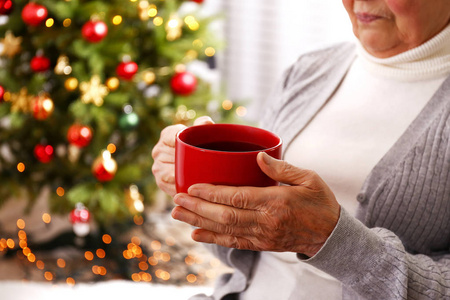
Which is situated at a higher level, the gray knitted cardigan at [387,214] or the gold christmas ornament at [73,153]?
the gray knitted cardigan at [387,214]

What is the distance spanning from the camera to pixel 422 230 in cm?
91

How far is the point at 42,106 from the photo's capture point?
1.72 meters

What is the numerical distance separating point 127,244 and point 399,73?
156 centimetres

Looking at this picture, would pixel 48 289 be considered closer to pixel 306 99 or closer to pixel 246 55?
pixel 306 99

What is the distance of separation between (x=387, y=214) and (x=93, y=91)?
1.12 metres

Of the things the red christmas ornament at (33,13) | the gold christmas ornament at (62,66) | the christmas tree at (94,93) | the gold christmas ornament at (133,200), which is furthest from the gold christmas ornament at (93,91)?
the gold christmas ornament at (133,200)

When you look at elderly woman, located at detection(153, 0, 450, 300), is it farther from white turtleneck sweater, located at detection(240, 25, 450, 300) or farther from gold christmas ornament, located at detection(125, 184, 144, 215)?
gold christmas ornament, located at detection(125, 184, 144, 215)

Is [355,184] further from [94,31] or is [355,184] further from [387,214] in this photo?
[94,31]

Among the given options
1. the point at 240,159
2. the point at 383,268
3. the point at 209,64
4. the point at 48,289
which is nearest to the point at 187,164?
the point at 240,159

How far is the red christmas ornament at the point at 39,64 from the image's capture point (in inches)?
67.4

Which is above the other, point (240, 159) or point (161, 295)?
point (240, 159)

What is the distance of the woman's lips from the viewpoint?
925mm

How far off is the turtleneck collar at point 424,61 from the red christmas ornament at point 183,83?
3.22 feet

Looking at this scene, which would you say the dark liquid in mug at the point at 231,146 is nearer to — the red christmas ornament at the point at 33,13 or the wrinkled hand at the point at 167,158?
the wrinkled hand at the point at 167,158
